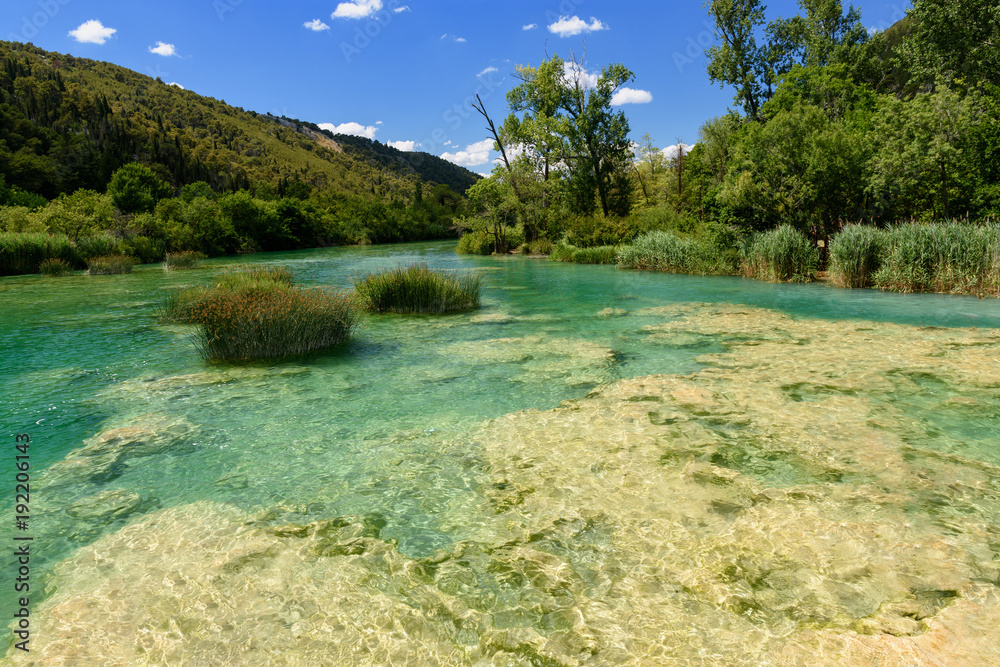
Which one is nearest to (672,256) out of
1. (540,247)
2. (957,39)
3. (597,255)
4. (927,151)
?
(597,255)

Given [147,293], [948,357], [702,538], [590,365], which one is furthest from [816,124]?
[147,293]

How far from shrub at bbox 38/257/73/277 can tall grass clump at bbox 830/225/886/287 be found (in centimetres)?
3936

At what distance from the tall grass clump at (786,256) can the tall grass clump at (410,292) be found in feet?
45.0

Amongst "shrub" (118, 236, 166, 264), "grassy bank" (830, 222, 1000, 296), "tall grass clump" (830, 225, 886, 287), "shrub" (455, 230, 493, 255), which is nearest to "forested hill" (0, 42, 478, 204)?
"shrub" (118, 236, 166, 264)

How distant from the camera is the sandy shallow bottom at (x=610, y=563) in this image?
3.04 meters

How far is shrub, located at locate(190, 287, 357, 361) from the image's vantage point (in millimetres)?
10461

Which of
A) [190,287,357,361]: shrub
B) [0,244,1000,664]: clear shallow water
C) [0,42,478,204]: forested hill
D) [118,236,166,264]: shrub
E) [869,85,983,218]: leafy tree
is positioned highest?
[0,42,478,204]: forested hill

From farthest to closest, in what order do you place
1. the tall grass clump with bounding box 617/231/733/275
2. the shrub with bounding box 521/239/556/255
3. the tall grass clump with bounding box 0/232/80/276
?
the shrub with bounding box 521/239/556/255, the tall grass clump with bounding box 0/232/80/276, the tall grass clump with bounding box 617/231/733/275

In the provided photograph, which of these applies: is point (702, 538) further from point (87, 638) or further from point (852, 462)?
point (87, 638)

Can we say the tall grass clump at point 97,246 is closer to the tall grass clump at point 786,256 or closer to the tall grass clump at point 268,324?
the tall grass clump at point 268,324

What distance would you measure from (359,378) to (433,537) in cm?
543

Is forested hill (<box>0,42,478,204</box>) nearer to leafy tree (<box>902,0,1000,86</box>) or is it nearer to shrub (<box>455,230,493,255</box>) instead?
shrub (<box>455,230,493,255</box>)

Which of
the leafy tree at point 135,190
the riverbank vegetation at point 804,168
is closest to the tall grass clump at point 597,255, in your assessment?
the riverbank vegetation at point 804,168

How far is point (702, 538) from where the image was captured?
4070 mm
